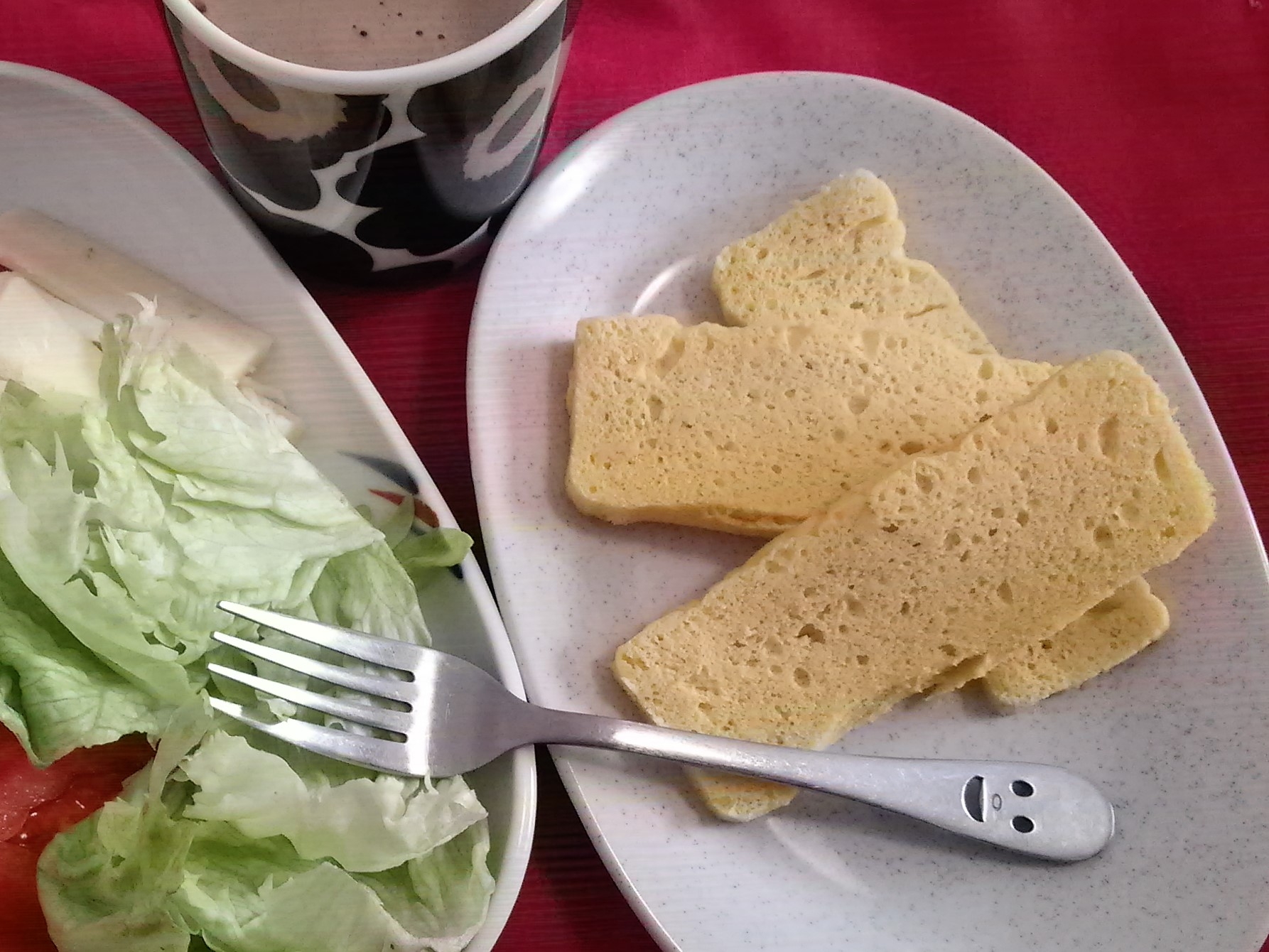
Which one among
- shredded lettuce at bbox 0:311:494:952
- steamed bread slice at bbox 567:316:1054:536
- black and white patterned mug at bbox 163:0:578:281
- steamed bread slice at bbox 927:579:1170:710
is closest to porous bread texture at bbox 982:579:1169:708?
steamed bread slice at bbox 927:579:1170:710

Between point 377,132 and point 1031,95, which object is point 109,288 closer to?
point 377,132

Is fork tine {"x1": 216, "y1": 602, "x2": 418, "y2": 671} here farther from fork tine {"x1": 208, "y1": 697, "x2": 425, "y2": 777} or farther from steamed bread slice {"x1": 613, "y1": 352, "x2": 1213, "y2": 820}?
steamed bread slice {"x1": 613, "y1": 352, "x2": 1213, "y2": 820}

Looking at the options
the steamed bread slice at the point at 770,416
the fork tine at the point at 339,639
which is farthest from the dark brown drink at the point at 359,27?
the fork tine at the point at 339,639

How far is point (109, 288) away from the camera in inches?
32.6

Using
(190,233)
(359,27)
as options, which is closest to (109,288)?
(190,233)

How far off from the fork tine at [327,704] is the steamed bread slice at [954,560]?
0.23m

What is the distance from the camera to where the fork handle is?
2.52 ft

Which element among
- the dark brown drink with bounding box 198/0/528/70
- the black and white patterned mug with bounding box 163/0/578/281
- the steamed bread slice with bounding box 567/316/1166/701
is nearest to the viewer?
the black and white patterned mug with bounding box 163/0/578/281

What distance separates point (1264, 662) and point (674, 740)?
481mm

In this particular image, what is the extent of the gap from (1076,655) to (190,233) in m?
0.79

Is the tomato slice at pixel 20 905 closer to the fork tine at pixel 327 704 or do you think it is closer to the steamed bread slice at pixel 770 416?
the fork tine at pixel 327 704

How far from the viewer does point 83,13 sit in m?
0.97

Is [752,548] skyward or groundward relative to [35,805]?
skyward

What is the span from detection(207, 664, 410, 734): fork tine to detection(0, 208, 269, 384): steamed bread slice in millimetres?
237
